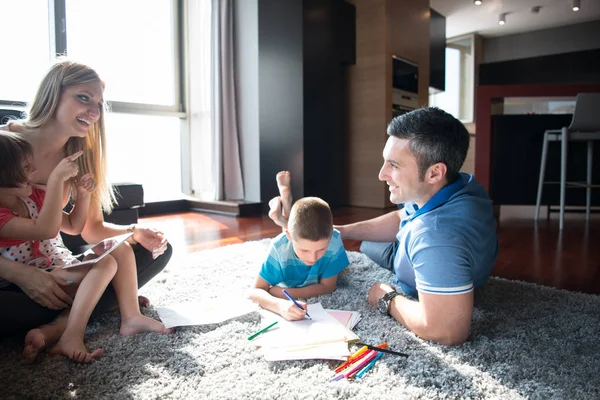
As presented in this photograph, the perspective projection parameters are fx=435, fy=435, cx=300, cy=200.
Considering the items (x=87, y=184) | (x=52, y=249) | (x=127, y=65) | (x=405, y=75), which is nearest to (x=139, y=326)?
(x=52, y=249)

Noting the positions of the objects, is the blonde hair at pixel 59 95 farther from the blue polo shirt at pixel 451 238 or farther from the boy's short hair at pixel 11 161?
the blue polo shirt at pixel 451 238

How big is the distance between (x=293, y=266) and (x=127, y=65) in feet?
10.3

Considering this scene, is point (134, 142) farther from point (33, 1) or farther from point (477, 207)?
point (477, 207)

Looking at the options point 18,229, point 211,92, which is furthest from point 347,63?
point 18,229

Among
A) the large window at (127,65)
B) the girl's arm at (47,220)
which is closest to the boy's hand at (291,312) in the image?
the girl's arm at (47,220)

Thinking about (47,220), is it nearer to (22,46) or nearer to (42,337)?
(42,337)

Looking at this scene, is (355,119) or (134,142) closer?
(134,142)

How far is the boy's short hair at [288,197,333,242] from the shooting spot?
1290 mm

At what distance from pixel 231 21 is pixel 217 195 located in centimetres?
160

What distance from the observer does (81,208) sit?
1303mm

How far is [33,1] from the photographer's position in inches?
127

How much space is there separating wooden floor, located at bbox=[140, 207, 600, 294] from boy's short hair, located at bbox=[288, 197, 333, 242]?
100cm

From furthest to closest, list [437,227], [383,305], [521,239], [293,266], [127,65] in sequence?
1. [127,65]
2. [521,239]
3. [293,266]
4. [383,305]
5. [437,227]

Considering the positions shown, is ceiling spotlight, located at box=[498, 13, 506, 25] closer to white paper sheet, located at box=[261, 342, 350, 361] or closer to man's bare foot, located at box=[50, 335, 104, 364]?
white paper sheet, located at box=[261, 342, 350, 361]
